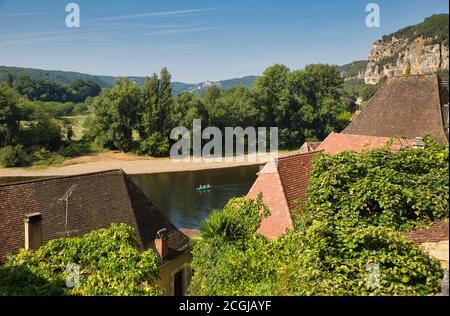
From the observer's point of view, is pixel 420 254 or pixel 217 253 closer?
pixel 420 254

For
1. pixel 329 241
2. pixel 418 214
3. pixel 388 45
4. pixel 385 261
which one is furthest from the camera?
pixel 388 45

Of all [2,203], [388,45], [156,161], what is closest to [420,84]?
[2,203]

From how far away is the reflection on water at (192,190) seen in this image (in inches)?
1325

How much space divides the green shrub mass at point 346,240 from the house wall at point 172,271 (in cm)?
433

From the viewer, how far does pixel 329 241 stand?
25.7 feet

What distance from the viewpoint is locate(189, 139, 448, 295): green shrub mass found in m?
6.97

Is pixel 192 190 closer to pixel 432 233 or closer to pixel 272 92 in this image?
pixel 272 92

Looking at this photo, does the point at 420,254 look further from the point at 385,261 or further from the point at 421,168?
the point at 421,168

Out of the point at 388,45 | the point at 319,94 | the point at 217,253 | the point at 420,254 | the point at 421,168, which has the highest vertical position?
the point at 388,45

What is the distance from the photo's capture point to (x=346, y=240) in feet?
25.3

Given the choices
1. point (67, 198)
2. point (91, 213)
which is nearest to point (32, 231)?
point (67, 198)

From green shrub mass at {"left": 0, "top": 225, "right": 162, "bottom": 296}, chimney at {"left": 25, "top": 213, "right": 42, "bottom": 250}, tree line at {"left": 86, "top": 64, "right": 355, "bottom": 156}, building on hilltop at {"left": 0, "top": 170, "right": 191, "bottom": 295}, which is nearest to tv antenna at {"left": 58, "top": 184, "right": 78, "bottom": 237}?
building on hilltop at {"left": 0, "top": 170, "right": 191, "bottom": 295}

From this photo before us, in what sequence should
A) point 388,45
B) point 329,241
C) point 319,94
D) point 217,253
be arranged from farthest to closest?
point 388,45, point 319,94, point 217,253, point 329,241
